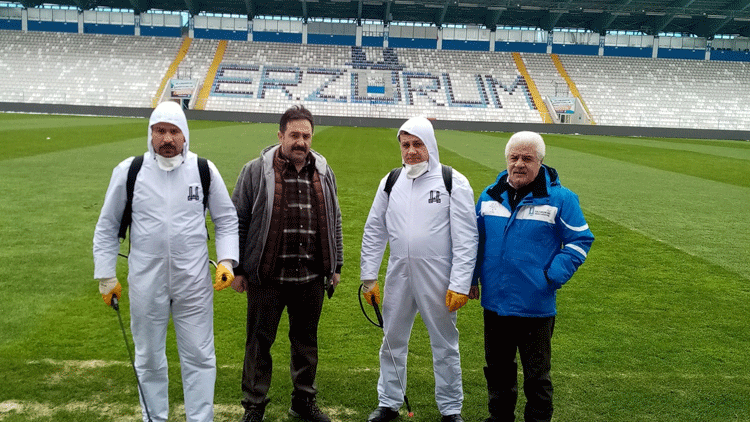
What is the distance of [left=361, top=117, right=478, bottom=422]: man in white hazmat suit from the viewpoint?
364cm

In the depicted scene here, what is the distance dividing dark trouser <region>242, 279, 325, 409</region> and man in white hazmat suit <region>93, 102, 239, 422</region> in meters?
0.34

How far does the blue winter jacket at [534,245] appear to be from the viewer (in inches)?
135

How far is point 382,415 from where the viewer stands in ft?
12.6

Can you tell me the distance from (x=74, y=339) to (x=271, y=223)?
2.43 metres

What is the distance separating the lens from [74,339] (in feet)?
16.1

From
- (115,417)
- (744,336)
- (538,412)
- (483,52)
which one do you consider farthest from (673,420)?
(483,52)

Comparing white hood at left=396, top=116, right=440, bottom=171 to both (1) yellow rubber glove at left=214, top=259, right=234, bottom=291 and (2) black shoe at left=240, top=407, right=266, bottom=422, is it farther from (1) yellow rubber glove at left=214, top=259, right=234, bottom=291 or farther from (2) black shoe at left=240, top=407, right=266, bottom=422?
(2) black shoe at left=240, top=407, right=266, bottom=422

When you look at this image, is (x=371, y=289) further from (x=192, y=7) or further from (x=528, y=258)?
(x=192, y=7)

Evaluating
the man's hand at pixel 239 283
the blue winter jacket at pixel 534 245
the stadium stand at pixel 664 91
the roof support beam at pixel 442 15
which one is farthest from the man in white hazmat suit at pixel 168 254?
the roof support beam at pixel 442 15

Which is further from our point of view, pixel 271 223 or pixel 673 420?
pixel 673 420

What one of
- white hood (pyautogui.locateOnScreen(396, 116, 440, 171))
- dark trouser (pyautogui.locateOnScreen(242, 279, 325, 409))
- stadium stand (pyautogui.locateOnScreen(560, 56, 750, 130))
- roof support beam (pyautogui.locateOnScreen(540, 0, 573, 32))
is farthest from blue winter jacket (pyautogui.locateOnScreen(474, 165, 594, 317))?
roof support beam (pyautogui.locateOnScreen(540, 0, 573, 32))

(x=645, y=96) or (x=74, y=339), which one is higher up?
(x=645, y=96)

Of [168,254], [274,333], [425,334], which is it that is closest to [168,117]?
[168,254]

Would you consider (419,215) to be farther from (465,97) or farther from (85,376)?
(465,97)
